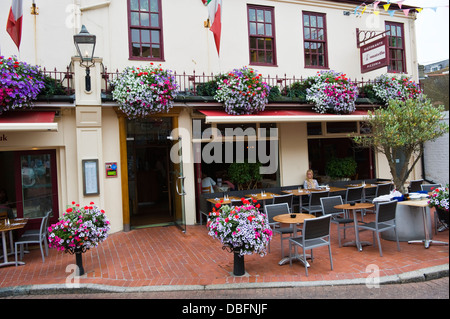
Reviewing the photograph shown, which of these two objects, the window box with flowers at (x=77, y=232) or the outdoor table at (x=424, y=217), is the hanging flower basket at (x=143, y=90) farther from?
the outdoor table at (x=424, y=217)

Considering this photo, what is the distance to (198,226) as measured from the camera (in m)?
9.13

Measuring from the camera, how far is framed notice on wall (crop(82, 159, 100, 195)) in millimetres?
7922

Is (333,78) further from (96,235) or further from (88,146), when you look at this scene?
(96,235)

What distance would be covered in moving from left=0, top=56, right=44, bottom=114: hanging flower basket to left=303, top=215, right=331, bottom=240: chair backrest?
6.15m

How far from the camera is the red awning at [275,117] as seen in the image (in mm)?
8391

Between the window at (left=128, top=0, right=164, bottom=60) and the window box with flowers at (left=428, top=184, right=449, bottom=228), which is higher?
the window at (left=128, top=0, right=164, bottom=60)

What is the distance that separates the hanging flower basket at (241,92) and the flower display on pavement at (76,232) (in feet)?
14.9

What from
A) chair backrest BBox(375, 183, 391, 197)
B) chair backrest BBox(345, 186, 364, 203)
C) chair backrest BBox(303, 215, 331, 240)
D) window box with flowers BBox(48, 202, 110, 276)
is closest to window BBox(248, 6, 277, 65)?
chair backrest BBox(345, 186, 364, 203)

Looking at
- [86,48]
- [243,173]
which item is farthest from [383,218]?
[86,48]

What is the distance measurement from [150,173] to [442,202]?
312 inches

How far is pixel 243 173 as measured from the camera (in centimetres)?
953

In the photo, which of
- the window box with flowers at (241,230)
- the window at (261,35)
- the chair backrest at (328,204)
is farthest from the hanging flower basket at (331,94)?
the window box with flowers at (241,230)

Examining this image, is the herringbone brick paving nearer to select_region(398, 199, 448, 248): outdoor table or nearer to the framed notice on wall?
select_region(398, 199, 448, 248): outdoor table
